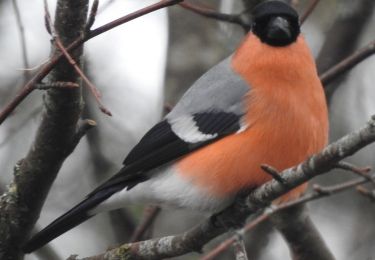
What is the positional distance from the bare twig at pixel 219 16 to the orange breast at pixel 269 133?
39 cm

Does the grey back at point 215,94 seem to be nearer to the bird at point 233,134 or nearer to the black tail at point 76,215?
the bird at point 233,134

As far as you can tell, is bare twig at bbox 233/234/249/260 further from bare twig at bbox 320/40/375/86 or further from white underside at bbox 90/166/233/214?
bare twig at bbox 320/40/375/86

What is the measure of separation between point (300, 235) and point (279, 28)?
45.6 inches

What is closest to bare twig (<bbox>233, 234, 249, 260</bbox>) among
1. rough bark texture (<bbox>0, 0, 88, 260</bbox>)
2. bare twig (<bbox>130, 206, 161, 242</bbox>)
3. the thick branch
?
the thick branch

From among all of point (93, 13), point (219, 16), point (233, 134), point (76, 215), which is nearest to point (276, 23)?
point (219, 16)

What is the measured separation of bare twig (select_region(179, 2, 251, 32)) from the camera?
4.56m

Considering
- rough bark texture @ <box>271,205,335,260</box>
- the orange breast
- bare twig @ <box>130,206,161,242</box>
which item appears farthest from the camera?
bare twig @ <box>130,206,161,242</box>

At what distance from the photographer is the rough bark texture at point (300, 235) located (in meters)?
4.40

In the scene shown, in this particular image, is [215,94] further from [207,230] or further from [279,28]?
[207,230]

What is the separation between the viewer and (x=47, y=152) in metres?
3.72

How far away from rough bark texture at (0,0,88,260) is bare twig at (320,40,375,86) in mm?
1709

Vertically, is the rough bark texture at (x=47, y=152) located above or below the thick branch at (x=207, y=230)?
above

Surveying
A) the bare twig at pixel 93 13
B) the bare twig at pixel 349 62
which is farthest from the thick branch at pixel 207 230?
the bare twig at pixel 349 62

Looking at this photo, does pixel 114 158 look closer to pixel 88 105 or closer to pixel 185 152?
pixel 88 105
